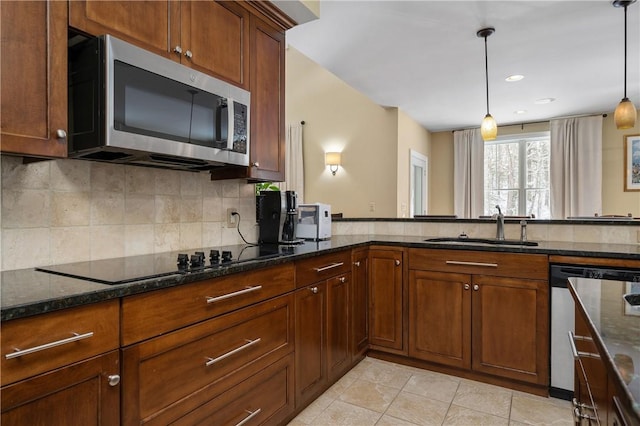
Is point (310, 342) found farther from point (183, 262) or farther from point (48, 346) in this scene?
point (48, 346)

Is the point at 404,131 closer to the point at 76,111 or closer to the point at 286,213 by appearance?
the point at 286,213

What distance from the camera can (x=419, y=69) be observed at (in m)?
3.67

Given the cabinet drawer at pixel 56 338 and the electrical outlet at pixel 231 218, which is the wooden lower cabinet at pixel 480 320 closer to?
the electrical outlet at pixel 231 218

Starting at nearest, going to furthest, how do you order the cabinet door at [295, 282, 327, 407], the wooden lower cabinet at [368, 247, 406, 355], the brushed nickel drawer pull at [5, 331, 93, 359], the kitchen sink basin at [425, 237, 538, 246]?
the brushed nickel drawer pull at [5, 331, 93, 359], the cabinet door at [295, 282, 327, 407], the kitchen sink basin at [425, 237, 538, 246], the wooden lower cabinet at [368, 247, 406, 355]

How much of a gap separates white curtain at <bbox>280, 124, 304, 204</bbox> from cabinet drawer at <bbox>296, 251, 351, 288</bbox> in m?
3.11

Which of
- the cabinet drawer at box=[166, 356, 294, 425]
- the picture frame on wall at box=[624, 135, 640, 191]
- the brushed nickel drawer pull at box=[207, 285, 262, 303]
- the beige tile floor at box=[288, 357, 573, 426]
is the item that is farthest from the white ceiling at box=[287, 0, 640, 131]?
the beige tile floor at box=[288, 357, 573, 426]

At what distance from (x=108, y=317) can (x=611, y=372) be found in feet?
3.92

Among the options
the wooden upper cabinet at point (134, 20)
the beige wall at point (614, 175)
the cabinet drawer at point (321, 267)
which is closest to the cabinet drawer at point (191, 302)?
the cabinet drawer at point (321, 267)

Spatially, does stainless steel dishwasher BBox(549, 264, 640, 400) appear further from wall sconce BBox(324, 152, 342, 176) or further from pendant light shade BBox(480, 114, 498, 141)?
wall sconce BBox(324, 152, 342, 176)

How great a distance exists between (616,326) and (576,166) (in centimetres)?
581

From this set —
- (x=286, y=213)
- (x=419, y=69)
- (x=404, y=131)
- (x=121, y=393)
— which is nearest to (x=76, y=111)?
(x=121, y=393)

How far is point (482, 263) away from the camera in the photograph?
2.33 meters

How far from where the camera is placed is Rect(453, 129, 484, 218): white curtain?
246 inches

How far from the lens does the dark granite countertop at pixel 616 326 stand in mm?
548
